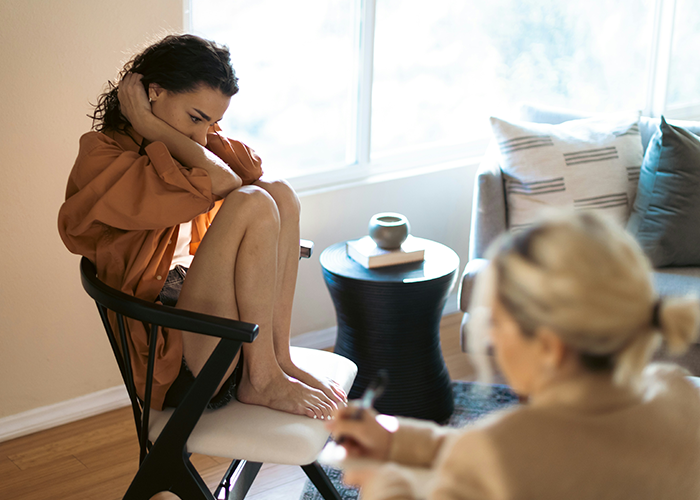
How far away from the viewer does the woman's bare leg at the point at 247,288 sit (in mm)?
1418

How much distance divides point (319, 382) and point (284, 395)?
109 mm

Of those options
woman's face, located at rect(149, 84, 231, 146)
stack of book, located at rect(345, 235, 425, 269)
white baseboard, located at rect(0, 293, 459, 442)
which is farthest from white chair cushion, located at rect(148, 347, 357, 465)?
white baseboard, located at rect(0, 293, 459, 442)

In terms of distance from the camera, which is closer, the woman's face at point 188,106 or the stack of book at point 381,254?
the woman's face at point 188,106

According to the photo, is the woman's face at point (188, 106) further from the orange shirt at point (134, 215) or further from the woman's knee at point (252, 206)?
the woman's knee at point (252, 206)

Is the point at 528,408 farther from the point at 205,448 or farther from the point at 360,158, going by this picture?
the point at 360,158

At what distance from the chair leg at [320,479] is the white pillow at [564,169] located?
119 cm

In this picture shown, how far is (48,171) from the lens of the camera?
1958mm

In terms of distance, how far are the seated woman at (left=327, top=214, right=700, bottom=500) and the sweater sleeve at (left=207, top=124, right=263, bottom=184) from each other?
3.57 ft

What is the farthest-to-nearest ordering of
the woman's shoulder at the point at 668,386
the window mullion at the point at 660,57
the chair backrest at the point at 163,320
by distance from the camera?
the window mullion at the point at 660,57 → the chair backrest at the point at 163,320 → the woman's shoulder at the point at 668,386

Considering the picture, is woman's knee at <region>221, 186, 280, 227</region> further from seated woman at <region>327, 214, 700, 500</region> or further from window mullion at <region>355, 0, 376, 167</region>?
window mullion at <region>355, 0, 376, 167</region>

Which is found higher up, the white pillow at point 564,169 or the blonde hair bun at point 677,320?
the blonde hair bun at point 677,320

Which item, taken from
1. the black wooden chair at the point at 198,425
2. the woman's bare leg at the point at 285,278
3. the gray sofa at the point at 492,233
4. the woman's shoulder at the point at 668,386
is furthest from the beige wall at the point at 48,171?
the woman's shoulder at the point at 668,386

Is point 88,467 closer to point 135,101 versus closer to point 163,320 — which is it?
point 163,320

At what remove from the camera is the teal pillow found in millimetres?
2271
